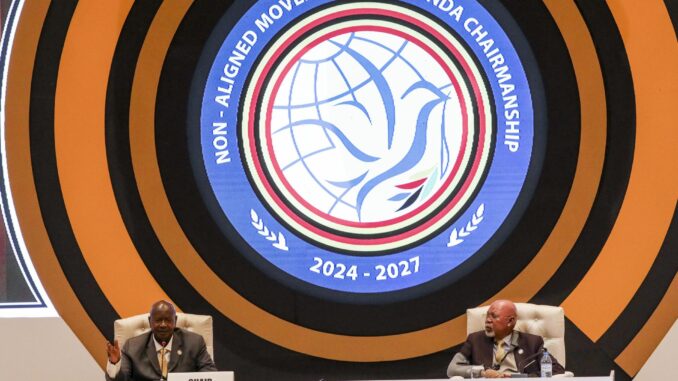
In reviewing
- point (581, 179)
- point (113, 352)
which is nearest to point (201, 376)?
point (113, 352)

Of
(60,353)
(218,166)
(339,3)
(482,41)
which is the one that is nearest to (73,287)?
(60,353)

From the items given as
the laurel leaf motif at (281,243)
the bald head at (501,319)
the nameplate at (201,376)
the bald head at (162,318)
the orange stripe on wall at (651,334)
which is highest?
the laurel leaf motif at (281,243)

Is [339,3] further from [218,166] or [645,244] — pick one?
[645,244]

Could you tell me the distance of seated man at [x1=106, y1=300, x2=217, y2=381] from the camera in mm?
5434

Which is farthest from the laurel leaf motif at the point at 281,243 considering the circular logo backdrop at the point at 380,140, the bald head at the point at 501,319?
the bald head at the point at 501,319

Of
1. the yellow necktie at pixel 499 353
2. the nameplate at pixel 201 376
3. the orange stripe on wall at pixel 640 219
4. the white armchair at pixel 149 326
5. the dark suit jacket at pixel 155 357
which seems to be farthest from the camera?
the orange stripe on wall at pixel 640 219

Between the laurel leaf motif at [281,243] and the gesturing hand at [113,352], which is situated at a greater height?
the laurel leaf motif at [281,243]

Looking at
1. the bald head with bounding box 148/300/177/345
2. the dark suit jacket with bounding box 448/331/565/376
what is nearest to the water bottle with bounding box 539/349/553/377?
the dark suit jacket with bounding box 448/331/565/376

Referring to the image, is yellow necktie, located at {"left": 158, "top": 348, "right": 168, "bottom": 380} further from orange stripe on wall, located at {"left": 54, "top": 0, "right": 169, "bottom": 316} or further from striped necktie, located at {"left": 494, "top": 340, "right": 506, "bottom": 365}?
striped necktie, located at {"left": 494, "top": 340, "right": 506, "bottom": 365}

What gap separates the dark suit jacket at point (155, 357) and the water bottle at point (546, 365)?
1.47 meters

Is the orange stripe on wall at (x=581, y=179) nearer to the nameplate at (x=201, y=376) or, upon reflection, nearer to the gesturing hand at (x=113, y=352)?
the nameplate at (x=201, y=376)

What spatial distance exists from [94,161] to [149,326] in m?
0.89

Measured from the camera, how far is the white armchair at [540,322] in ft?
18.7

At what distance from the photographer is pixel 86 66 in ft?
19.8
